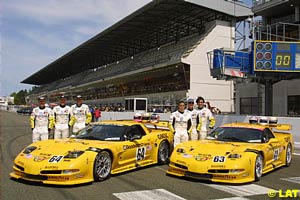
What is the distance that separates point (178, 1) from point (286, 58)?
51.1ft

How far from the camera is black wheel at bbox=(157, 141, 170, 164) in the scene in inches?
357

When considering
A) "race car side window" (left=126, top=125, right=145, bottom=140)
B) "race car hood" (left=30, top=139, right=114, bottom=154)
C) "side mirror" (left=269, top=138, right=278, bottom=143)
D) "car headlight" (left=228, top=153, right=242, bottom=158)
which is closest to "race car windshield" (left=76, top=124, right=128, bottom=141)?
"race car side window" (left=126, top=125, right=145, bottom=140)

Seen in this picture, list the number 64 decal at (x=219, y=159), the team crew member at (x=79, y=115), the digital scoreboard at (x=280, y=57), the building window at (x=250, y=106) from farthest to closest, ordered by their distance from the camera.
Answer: the building window at (x=250, y=106)
the digital scoreboard at (x=280, y=57)
the team crew member at (x=79, y=115)
the number 64 decal at (x=219, y=159)

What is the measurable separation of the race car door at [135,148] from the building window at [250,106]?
23711 mm

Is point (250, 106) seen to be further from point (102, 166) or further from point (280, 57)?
point (102, 166)

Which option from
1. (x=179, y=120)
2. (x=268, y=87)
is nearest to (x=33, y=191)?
(x=179, y=120)

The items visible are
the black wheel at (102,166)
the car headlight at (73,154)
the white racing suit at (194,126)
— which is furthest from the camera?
the white racing suit at (194,126)

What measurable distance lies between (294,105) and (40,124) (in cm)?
2308

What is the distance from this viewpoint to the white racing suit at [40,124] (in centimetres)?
956

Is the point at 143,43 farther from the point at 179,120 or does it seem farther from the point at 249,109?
the point at 179,120

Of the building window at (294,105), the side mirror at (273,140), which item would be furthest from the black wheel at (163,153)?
the building window at (294,105)

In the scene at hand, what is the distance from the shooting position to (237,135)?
834 centimetres

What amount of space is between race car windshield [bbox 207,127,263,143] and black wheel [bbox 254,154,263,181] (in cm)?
69

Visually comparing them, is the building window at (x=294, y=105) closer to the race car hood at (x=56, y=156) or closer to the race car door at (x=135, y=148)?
the race car door at (x=135, y=148)
